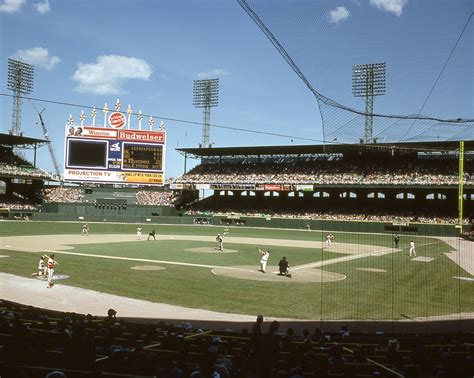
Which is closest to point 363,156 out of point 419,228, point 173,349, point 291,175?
point 291,175

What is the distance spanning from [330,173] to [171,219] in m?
25.6

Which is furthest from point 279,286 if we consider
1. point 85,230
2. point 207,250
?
point 85,230

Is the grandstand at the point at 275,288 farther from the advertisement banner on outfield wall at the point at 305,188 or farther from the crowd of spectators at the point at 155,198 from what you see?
the advertisement banner on outfield wall at the point at 305,188

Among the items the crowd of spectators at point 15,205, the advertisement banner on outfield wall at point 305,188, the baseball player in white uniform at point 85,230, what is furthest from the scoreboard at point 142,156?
the advertisement banner on outfield wall at point 305,188

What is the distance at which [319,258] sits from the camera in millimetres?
31719

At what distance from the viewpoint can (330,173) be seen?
72.3m

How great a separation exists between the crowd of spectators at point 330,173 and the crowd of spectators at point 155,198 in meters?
3.29

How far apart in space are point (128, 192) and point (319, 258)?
46.5 m

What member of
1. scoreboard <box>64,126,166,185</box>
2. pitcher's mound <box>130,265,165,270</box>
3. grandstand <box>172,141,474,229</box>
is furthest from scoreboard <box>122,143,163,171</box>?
pitcher's mound <box>130,265,165,270</box>

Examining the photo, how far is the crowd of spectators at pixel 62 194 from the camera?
73625mm

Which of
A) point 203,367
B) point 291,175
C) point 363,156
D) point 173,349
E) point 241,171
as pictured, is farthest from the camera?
point 241,171

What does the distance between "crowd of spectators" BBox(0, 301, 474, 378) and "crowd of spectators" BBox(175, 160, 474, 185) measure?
55.6 meters

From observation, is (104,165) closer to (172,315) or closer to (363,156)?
(363,156)

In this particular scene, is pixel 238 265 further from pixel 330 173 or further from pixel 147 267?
pixel 330 173
